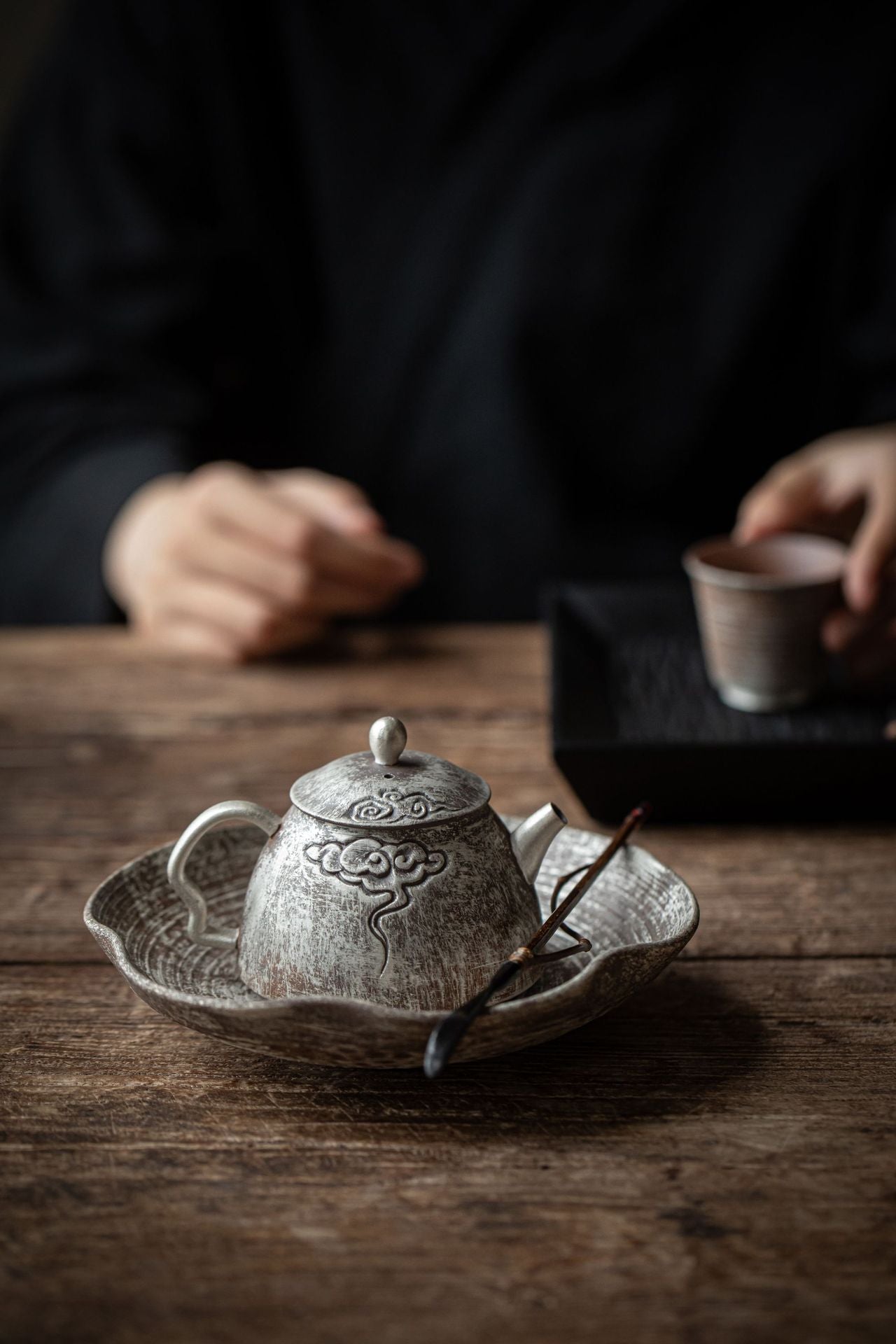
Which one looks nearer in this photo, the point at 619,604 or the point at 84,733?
the point at 84,733

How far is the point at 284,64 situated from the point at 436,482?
633 mm

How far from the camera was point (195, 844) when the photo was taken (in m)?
0.50

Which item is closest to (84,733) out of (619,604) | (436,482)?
(619,604)

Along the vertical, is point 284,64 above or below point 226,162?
above

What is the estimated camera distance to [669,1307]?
1.18 ft

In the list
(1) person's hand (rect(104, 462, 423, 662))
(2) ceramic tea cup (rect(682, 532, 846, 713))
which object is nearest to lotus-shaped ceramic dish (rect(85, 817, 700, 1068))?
(2) ceramic tea cup (rect(682, 532, 846, 713))

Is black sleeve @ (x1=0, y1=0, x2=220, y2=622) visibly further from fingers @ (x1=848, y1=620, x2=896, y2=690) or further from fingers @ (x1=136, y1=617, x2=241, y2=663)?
fingers @ (x1=848, y1=620, x2=896, y2=690)

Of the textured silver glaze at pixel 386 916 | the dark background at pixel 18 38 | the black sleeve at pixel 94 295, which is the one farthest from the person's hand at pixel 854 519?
the dark background at pixel 18 38

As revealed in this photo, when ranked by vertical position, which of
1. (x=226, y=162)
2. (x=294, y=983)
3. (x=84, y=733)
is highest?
(x=226, y=162)

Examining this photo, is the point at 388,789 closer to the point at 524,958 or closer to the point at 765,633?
the point at 524,958

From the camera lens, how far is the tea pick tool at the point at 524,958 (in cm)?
→ 41

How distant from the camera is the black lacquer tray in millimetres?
735

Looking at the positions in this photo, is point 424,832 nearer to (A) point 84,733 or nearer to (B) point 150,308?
(A) point 84,733

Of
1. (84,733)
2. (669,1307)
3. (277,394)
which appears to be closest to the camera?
(669,1307)
